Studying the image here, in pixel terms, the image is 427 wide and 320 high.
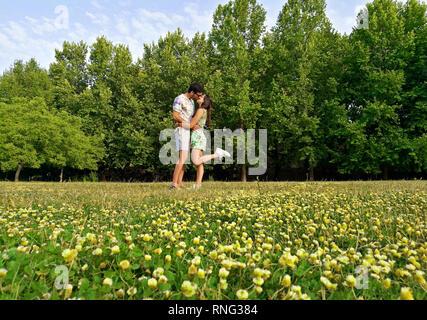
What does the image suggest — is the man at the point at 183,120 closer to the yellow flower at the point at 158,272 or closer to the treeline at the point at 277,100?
the yellow flower at the point at 158,272

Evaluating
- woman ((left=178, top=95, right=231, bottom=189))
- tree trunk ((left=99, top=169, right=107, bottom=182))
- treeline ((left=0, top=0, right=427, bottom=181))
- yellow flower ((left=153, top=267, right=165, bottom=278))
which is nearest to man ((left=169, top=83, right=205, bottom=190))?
woman ((left=178, top=95, right=231, bottom=189))

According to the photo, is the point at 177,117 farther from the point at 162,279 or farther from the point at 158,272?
the point at 162,279

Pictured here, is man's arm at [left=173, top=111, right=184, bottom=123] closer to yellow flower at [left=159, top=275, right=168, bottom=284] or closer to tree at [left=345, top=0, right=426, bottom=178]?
yellow flower at [left=159, top=275, right=168, bottom=284]

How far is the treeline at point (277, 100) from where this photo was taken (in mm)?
17844

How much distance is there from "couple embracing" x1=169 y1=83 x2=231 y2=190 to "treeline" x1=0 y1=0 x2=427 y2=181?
1250cm

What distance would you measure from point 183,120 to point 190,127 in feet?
0.85

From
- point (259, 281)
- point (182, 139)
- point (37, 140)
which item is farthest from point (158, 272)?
point (37, 140)

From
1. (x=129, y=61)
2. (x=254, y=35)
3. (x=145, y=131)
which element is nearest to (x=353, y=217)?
(x=145, y=131)

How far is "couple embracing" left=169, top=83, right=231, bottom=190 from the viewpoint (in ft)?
20.8

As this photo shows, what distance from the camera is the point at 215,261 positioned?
1.66m

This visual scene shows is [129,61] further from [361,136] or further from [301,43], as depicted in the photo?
[361,136]

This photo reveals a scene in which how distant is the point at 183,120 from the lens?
6.42 m

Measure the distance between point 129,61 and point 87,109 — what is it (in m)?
6.97
